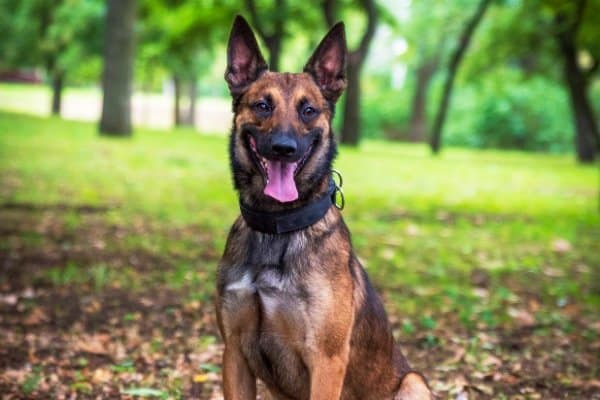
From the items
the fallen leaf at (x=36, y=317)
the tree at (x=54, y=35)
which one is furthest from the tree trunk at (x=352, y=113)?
the fallen leaf at (x=36, y=317)

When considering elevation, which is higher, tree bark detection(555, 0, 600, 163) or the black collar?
tree bark detection(555, 0, 600, 163)

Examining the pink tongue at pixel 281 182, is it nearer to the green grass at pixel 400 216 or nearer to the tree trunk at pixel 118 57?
the green grass at pixel 400 216

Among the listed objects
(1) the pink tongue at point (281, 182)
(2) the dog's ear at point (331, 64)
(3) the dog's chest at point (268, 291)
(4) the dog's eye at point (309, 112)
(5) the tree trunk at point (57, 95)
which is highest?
(5) the tree trunk at point (57, 95)

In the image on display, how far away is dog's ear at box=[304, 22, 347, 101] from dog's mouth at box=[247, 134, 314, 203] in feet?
1.49

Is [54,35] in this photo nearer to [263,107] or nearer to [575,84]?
[575,84]

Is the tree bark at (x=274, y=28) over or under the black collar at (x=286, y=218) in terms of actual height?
over

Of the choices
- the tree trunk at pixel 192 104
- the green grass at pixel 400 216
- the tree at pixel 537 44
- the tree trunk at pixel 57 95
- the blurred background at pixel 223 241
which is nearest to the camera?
the blurred background at pixel 223 241

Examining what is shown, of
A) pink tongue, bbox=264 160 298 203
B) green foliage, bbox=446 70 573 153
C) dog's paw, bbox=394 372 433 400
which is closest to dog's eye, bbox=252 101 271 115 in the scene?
pink tongue, bbox=264 160 298 203

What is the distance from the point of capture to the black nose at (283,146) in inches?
140

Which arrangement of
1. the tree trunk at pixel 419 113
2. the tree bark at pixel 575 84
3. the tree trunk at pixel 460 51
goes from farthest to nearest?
the tree trunk at pixel 419 113 < the tree trunk at pixel 460 51 < the tree bark at pixel 575 84

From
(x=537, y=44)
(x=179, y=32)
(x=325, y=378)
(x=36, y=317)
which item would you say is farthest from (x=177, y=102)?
(x=325, y=378)

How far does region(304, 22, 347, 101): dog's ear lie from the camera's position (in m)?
4.00

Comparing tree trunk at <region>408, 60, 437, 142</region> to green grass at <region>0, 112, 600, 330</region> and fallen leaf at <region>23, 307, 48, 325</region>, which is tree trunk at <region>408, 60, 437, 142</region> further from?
fallen leaf at <region>23, 307, 48, 325</region>

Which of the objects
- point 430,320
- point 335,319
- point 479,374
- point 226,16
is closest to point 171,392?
point 335,319
